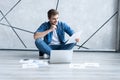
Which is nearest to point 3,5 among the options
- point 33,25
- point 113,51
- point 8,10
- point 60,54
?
point 8,10

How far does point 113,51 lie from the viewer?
5363 millimetres

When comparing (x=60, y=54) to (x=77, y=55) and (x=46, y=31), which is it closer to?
(x=46, y=31)

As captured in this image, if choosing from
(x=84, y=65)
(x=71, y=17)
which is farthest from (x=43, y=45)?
(x=71, y=17)

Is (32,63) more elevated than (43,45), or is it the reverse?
(43,45)

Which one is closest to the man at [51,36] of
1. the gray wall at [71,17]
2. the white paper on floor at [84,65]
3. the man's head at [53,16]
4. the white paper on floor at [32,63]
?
the man's head at [53,16]

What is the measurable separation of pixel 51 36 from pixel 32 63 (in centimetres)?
60

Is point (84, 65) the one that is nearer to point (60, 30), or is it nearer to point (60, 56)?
point (60, 56)

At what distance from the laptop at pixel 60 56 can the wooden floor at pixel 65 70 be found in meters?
0.09

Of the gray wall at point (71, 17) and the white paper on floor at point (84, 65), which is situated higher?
the gray wall at point (71, 17)

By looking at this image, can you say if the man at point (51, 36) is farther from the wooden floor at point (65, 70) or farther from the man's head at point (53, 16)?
the wooden floor at point (65, 70)

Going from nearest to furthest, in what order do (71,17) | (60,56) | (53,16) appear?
(60,56) < (53,16) < (71,17)

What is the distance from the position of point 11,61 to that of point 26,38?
102 centimetres

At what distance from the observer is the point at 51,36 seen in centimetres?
455

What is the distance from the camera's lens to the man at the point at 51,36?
4350 mm
